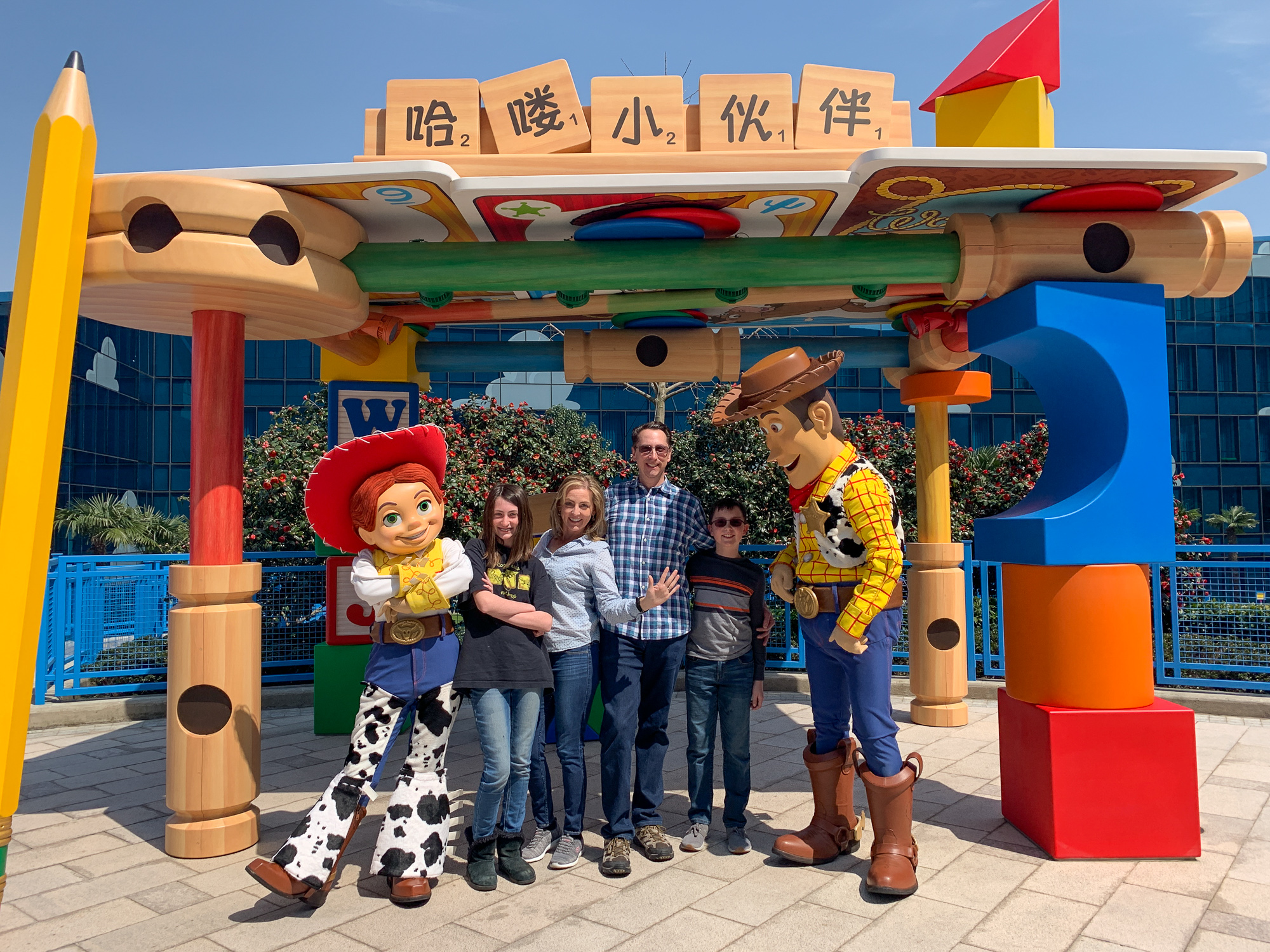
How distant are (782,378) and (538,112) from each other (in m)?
1.85

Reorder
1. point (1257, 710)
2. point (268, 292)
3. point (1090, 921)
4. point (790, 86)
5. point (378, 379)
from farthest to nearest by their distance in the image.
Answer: point (1257, 710) < point (378, 379) < point (790, 86) < point (268, 292) < point (1090, 921)

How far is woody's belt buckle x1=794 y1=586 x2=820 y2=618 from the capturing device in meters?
3.82

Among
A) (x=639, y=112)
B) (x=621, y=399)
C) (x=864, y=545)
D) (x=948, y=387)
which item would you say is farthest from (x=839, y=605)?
(x=621, y=399)

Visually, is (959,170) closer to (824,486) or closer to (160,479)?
(824,486)

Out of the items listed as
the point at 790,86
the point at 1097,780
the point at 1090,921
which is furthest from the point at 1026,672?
the point at 790,86

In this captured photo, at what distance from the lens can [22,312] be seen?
306cm

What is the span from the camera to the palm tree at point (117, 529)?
48.8 feet

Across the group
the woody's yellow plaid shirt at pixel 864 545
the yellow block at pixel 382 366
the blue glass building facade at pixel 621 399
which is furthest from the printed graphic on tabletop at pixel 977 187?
the blue glass building facade at pixel 621 399

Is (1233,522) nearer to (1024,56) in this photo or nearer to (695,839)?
(1024,56)

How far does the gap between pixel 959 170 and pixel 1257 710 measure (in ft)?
18.7

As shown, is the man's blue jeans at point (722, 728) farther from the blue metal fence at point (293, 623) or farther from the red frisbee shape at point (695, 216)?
the blue metal fence at point (293, 623)

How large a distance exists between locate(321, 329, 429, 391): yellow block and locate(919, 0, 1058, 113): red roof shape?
404 cm

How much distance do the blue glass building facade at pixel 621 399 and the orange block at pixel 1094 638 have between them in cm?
1751

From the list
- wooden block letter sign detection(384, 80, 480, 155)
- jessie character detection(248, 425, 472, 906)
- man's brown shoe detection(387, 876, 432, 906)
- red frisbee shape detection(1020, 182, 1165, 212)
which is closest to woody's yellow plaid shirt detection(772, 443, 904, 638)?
jessie character detection(248, 425, 472, 906)
